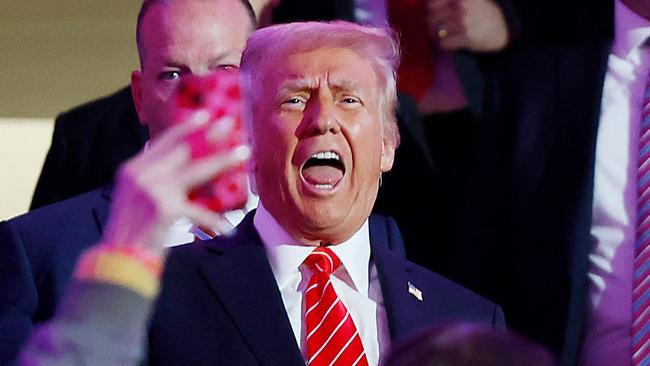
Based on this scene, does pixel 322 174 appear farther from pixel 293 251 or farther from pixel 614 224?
pixel 614 224

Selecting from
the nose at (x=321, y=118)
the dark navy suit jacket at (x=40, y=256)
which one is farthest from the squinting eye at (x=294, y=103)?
the dark navy suit jacket at (x=40, y=256)

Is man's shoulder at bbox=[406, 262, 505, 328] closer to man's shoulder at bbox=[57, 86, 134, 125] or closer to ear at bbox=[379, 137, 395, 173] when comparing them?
ear at bbox=[379, 137, 395, 173]

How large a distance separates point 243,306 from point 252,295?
0.02 meters

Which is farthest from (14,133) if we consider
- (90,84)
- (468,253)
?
(468,253)

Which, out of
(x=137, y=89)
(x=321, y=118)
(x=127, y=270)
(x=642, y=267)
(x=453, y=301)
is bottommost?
(x=642, y=267)

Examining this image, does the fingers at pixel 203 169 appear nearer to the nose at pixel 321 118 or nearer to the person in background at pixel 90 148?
the nose at pixel 321 118

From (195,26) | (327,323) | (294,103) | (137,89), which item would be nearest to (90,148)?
(137,89)

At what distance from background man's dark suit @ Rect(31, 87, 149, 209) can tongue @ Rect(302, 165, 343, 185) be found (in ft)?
1.54

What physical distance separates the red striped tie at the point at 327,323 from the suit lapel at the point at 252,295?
0.04 metres

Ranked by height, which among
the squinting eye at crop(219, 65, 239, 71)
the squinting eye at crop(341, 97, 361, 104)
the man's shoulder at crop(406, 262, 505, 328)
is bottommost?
the man's shoulder at crop(406, 262, 505, 328)

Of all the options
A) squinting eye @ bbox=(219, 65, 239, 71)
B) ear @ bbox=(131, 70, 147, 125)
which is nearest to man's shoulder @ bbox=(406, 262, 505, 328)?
squinting eye @ bbox=(219, 65, 239, 71)

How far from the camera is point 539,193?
2182 mm

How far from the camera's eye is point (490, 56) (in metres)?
2.29

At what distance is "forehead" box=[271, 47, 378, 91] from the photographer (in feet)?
6.08
